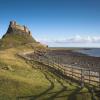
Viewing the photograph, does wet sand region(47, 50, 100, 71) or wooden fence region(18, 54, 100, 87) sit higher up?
wooden fence region(18, 54, 100, 87)

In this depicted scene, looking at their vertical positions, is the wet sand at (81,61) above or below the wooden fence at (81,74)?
below

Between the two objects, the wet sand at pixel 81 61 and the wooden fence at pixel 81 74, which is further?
the wet sand at pixel 81 61

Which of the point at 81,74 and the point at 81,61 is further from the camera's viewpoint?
the point at 81,61

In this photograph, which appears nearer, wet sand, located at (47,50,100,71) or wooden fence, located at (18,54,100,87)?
wooden fence, located at (18,54,100,87)

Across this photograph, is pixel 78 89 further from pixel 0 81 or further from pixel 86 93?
pixel 0 81

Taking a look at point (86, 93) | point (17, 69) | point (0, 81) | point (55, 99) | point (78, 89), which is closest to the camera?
point (55, 99)

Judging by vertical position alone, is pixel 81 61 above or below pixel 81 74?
below

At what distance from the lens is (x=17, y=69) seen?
3450cm

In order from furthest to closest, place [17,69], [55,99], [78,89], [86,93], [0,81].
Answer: [17,69] < [0,81] < [78,89] < [86,93] < [55,99]

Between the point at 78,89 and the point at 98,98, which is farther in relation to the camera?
the point at 78,89

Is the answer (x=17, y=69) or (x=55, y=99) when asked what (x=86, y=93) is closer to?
(x=55, y=99)

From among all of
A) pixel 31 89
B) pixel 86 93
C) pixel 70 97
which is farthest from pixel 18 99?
pixel 86 93

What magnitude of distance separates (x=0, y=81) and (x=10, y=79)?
3.70ft

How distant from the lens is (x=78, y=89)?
76.0 ft
